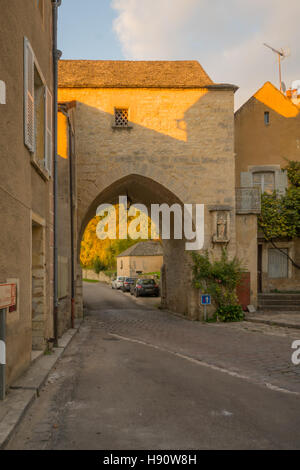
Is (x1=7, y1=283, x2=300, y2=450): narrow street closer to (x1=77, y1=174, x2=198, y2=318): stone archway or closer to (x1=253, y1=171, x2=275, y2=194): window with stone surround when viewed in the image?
(x1=77, y1=174, x2=198, y2=318): stone archway

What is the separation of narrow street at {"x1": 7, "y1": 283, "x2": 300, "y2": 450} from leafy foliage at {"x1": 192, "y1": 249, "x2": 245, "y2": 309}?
5278 millimetres

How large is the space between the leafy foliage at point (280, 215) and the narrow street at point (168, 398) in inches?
325

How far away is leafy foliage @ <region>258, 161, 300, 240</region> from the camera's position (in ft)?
59.3

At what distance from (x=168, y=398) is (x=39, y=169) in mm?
4598

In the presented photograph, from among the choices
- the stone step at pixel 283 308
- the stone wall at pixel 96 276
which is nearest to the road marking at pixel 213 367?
the stone step at pixel 283 308

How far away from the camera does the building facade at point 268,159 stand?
18.9m

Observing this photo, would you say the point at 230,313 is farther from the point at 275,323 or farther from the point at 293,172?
the point at 293,172

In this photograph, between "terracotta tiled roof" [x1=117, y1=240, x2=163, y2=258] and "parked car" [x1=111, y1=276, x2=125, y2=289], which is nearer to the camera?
"parked car" [x1=111, y1=276, x2=125, y2=289]

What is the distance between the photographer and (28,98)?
6918 millimetres

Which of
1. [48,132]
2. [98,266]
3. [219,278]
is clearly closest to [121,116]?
[219,278]

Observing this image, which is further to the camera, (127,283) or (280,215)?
(127,283)

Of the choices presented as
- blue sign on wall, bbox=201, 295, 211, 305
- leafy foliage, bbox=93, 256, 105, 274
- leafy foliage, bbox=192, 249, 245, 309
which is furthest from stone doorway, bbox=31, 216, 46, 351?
leafy foliage, bbox=93, 256, 105, 274
